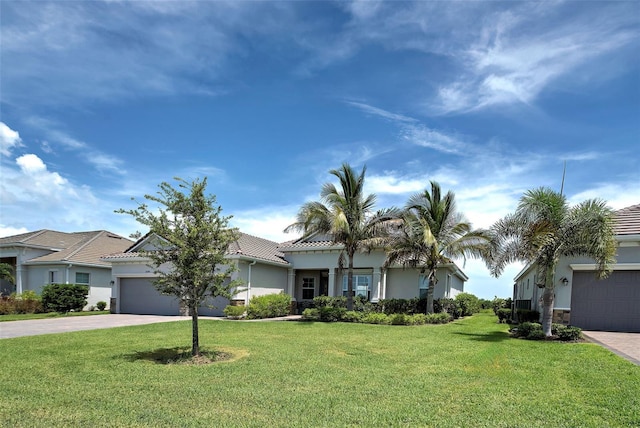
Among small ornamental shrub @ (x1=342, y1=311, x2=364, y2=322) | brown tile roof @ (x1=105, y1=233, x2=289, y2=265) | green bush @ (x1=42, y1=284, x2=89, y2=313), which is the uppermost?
brown tile roof @ (x1=105, y1=233, x2=289, y2=265)

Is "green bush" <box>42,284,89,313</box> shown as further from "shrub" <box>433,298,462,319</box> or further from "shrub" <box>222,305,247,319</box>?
"shrub" <box>433,298,462,319</box>

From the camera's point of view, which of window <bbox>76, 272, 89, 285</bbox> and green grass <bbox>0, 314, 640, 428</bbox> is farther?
window <bbox>76, 272, 89, 285</bbox>

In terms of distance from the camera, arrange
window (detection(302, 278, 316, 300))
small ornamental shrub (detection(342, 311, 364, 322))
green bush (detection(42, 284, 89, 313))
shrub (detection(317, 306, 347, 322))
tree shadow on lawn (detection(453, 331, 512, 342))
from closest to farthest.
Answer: tree shadow on lawn (detection(453, 331, 512, 342))
small ornamental shrub (detection(342, 311, 364, 322))
shrub (detection(317, 306, 347, 322))
green bush (detection(42, 284, 89, 313))
window (detection(302, 278, 316, 300))

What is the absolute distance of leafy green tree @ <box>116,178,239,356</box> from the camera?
9547 mm

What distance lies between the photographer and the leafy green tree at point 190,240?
9.55m

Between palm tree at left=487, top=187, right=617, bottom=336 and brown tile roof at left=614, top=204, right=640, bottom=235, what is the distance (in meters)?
2.79

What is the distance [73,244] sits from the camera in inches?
1238

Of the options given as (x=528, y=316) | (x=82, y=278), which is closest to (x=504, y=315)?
(x=528, y=316)

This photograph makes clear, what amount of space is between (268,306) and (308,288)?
5.30 meters

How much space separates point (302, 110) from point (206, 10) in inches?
177

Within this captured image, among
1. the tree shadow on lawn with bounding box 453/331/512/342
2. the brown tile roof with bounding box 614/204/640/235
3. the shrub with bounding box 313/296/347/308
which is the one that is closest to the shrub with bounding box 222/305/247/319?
the shrub with bounding box 313/296/347/308

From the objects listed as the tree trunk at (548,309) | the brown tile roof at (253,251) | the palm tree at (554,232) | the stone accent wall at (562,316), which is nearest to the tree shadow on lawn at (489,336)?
the tree trunk at (548,309)

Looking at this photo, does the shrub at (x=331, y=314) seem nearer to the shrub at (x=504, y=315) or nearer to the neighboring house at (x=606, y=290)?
the shrub at (x=504, y=315)

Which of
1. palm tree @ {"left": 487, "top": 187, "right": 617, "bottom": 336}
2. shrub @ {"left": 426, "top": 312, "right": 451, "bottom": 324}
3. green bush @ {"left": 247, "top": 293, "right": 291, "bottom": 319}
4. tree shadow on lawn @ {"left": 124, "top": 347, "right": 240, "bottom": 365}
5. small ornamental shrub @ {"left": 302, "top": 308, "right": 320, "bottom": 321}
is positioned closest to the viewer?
tree shadow on lawn @ {"left": 124, "top": 347, "right": 240, "bottom": 365}
